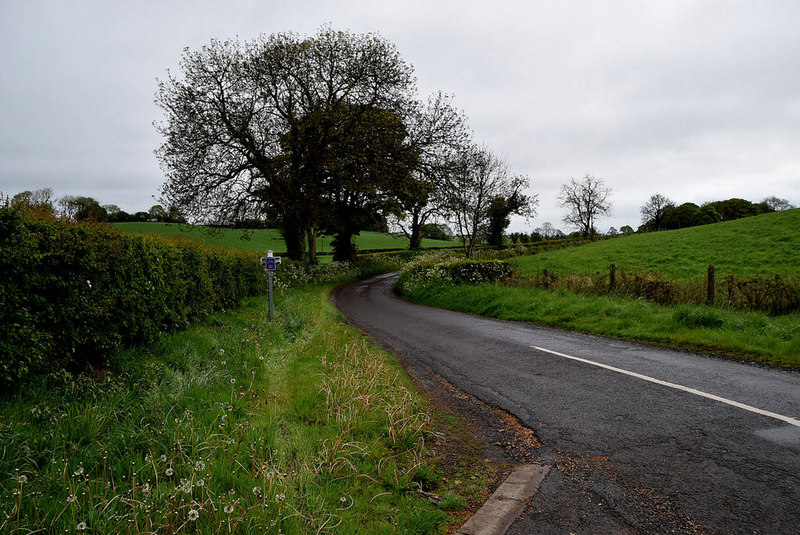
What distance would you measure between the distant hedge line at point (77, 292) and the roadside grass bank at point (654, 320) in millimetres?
10006

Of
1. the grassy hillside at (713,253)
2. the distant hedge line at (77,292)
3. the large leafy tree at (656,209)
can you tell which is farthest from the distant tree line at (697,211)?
the distant hedge line at (77,292)

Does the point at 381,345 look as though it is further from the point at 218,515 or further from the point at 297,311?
the point at 218,515

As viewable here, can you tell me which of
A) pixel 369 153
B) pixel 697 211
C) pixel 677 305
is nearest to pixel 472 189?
pixel 369 153

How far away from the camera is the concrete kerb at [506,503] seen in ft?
9.69

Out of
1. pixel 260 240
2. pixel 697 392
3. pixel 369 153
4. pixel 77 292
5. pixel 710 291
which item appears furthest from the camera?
pixel 260 240

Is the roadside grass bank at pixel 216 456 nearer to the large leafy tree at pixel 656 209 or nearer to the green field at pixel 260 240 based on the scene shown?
the green field at pixel 260 240

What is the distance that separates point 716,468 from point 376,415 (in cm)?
334

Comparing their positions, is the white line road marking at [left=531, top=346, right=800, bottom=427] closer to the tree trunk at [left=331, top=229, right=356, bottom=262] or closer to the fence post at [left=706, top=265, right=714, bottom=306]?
the fence post at [left=706, top=265, right=714, bottom=306]

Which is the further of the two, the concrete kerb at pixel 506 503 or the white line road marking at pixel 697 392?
the white line road marking at pixel 697 392

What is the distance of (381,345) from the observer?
31.6 ft

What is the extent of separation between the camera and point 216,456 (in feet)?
11.4

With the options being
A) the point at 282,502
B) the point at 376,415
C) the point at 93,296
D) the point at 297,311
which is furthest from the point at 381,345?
the point at 282,502

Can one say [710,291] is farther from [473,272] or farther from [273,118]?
[273,118]

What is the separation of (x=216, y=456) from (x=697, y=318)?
10821 millimetres
